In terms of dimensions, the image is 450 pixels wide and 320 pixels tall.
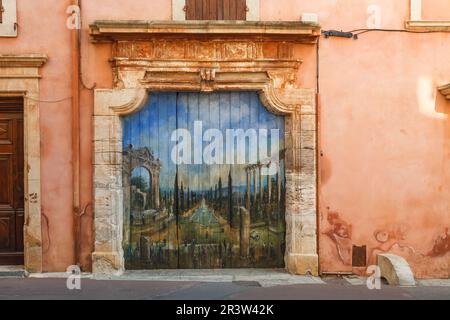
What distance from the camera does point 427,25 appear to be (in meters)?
8.48

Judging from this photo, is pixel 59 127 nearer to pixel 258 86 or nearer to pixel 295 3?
pixel 258 86

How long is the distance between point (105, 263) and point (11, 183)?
164 cm

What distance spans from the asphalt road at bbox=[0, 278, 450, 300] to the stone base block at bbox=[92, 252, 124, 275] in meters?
0.30

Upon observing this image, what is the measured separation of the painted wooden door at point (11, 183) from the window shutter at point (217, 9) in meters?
2.59

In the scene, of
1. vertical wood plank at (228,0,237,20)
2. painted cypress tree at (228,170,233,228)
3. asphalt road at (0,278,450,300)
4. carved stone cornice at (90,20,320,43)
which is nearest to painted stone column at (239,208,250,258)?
painted cypress tree at (228,170,233,228)

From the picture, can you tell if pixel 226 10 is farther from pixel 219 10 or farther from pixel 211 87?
pixel 211 87

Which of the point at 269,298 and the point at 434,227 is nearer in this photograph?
the point at 269,298

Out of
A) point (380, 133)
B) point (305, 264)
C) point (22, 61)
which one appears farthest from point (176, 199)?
point (380, 133)

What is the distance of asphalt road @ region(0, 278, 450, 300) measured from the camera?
7.22 metres

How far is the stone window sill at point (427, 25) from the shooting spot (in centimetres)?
847

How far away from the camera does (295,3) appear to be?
27.8 feet

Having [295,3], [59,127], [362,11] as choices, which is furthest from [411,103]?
[59,127]

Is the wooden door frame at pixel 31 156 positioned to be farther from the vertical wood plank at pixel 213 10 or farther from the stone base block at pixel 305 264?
the stone base block at pixel 305 264

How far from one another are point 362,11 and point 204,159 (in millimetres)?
2848
